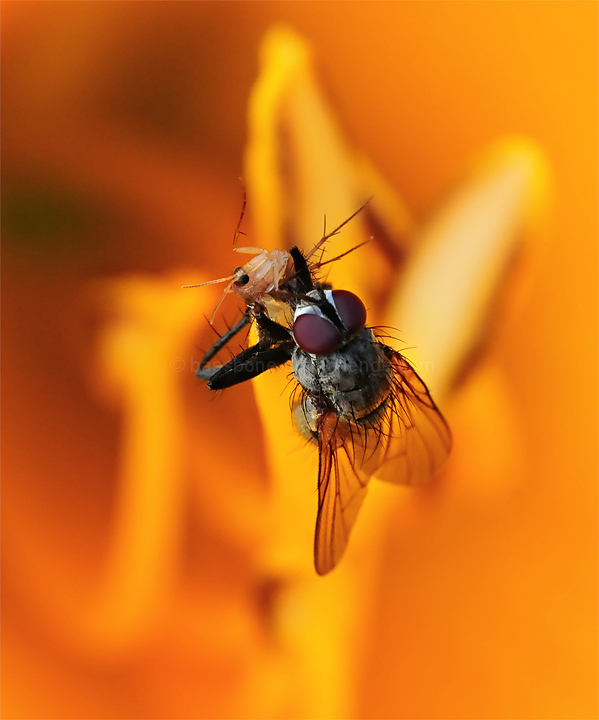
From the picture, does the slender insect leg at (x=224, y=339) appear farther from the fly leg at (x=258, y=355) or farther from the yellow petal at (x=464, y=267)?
the yellow petal at (x=464, y=267)

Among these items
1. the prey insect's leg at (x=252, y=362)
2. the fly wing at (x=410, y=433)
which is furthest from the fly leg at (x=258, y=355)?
the fly wing at (x=410, y=433)

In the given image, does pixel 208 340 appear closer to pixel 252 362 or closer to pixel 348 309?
pixel 252 362

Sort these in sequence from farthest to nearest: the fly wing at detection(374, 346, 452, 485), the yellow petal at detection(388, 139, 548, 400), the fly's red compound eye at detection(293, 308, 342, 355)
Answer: the yellow petal at detection(388, 139, 548, 400), the fly wing at detection(374, 346, 452, 485), the fly's red compound eye at detection(293, 308, 342, 355)

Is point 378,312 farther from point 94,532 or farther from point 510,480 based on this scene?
point 94,532

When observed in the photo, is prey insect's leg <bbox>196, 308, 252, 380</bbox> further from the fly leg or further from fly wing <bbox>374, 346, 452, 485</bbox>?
fly wing <bbox>374, 346, 452, 485</bbox>

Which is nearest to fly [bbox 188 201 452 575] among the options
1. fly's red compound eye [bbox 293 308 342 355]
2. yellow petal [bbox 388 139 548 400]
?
fly's red compound eye [bbox 293 308 342 355]

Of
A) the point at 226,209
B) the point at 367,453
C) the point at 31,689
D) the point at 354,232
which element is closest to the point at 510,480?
the point at 367,453
